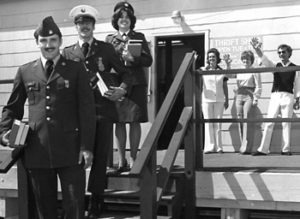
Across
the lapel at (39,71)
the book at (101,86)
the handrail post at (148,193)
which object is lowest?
the handrail post at (148,193)

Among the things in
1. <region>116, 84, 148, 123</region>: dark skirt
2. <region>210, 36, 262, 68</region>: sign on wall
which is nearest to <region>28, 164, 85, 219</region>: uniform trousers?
<region>116, 84, 148, 123</region>: dark skirt

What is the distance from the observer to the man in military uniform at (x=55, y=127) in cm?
380

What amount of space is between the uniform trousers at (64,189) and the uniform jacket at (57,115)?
72mm

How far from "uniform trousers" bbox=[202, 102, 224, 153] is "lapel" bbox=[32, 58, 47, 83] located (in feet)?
7.64

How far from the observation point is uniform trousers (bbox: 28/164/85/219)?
383cm

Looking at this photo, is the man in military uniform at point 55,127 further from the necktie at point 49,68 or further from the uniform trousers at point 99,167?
the uniform trousers at point 99,167

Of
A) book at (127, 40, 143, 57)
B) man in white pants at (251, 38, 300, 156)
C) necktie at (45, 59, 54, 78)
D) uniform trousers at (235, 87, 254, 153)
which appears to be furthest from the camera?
uniform trousers at (235, 87, 254, 153)

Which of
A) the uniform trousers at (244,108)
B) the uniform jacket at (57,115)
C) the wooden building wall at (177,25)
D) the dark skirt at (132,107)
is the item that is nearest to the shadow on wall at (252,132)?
the uniform trousers at (244,108)

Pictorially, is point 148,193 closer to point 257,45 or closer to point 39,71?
point 39,71

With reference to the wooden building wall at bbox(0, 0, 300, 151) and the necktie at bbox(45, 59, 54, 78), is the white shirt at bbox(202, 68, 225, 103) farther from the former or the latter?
the necktie at bbox(45, 59, 54, 78)

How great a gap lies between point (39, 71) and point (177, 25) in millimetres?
4359

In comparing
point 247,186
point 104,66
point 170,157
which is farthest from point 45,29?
point 247,186

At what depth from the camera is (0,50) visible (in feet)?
30.2

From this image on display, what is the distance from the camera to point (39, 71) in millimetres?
3861
